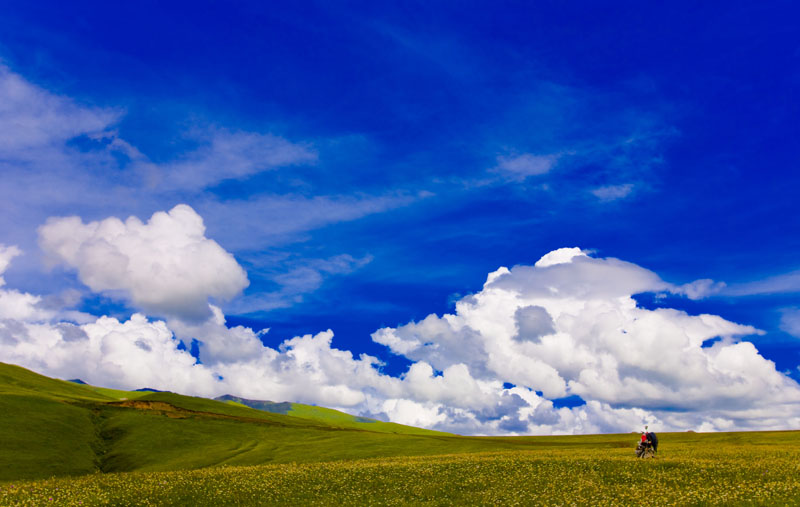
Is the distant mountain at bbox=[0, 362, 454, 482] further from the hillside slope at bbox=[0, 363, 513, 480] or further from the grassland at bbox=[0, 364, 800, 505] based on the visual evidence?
the grassland at bbox=[0, 364, 800, 505]

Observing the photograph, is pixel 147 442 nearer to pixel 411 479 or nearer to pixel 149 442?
pixel 149 442

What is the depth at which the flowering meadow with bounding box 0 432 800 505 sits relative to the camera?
89.4 ft

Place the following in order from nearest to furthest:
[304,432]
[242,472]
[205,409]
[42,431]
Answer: [242,472]
[42,431]
[304,432]
[205,409]

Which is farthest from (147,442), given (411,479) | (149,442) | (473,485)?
(473,485)

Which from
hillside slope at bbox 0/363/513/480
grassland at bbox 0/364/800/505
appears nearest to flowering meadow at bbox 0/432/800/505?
grassland at bbox 0/364/800/505

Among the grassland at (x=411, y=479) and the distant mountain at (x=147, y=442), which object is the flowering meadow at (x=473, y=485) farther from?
the distant mountain at (x=147, y=442)

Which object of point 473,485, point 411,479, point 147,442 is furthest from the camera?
point 147,442

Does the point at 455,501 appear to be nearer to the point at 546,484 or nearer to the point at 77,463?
the point at 546,484

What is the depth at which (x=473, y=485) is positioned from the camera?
33.4 m

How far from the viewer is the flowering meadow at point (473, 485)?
89.4 ft

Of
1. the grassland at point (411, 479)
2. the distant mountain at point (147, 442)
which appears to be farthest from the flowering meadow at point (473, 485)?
the distant mountain at point (147, 442)

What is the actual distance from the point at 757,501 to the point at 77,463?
75.3 meters

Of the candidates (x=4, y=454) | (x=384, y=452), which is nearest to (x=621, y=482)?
(x=384, y=452)

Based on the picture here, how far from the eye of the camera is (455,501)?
96.9 feet
